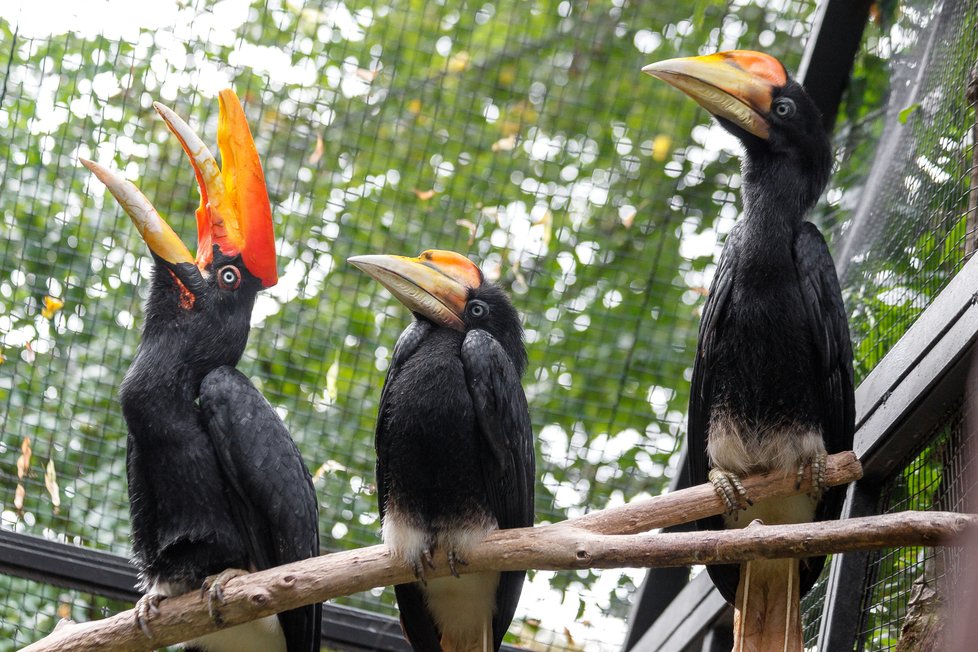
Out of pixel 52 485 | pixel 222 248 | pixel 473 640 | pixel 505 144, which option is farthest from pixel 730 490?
pixel 505 144

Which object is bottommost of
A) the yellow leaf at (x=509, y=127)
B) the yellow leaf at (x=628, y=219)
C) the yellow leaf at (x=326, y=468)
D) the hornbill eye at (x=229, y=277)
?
the yellow leaf at (x=326, y=468)

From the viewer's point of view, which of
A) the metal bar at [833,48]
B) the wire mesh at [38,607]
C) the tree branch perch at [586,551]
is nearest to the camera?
A: the tree branch perch at [586,551]

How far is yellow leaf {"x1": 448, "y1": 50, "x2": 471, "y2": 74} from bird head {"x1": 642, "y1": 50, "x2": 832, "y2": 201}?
1799 millimetres

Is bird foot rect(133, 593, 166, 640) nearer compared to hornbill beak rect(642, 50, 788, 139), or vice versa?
bird foot rect(133, 593, 166, 640)

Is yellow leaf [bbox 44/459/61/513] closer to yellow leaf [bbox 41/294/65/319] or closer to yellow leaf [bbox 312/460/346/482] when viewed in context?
yellow leaf [bbox 41/294/65/319]

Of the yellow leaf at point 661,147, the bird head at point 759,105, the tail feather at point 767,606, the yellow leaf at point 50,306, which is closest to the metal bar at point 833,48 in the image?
the bird head at point 759,105

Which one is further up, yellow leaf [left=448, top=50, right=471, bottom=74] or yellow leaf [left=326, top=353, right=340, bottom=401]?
yellow leaf [left=448, top=50, right=471, bottom=74]

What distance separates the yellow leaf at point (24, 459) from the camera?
3324 millimetres

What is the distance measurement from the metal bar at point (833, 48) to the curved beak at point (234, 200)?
1605 millimetres

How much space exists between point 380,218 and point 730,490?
7.18ft

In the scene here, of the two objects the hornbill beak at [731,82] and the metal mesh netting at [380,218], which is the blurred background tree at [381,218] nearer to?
the metal mesh netting at [380,218]

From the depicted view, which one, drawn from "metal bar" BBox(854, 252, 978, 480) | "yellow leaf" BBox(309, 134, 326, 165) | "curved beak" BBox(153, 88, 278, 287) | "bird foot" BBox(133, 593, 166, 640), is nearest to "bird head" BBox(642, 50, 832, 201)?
"metal bar" BBox(854, 252, 978, 480)

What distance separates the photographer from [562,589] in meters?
3.53

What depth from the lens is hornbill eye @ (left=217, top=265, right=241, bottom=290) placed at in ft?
8.36
